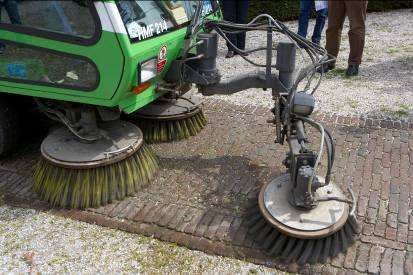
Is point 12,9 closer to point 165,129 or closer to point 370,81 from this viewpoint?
point 165,129

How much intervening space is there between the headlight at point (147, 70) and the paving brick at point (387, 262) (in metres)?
1.89

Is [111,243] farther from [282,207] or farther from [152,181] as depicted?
[282,207]

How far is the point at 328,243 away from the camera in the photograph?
2.59 m

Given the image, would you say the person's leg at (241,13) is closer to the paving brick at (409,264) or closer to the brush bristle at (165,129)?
the brush bristle at (165,129)

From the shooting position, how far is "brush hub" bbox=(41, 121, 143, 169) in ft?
10.0

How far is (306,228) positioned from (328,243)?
0.20 meters

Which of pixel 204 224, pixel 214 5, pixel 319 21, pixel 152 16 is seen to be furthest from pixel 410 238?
pixel 319 21

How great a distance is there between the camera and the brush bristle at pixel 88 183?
10.2 feet

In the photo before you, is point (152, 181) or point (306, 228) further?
point (152, 181)

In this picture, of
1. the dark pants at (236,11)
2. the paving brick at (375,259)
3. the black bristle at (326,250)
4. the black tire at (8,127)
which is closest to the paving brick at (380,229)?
the paving brick at (375,259)

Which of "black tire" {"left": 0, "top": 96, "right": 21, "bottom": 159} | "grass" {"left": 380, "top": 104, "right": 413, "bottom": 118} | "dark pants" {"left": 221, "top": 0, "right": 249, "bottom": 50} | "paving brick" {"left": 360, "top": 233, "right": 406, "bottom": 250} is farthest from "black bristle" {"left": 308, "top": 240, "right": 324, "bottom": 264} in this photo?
"dark pants" {"left": 221, "top": 0, "right": 249, "bottom": 50}

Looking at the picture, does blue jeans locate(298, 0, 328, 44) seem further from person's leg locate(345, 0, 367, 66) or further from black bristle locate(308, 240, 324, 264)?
black bristle locate(308, 240, 324, 264)

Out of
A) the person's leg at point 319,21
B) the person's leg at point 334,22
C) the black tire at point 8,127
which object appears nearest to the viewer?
the black tire at point 8,127

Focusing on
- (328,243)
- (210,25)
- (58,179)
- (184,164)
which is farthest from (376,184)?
(58,179)
